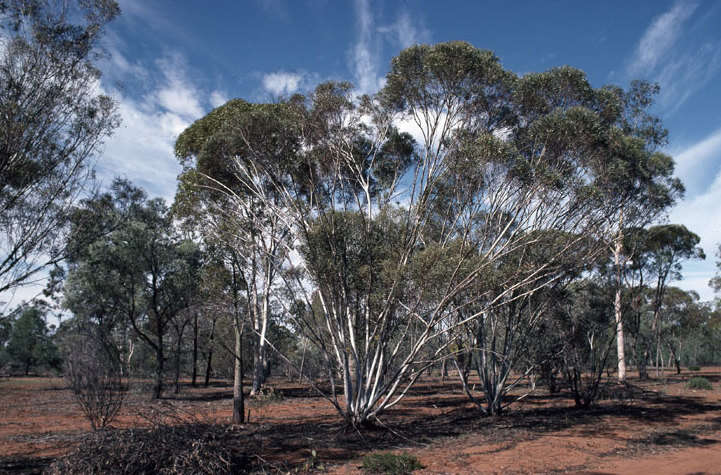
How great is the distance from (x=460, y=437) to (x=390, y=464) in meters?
4.38

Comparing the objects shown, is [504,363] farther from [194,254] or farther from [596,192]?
[194,254]

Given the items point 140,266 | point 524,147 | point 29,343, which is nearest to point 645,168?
point 524,147

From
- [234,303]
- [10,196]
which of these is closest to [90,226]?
[10,196]

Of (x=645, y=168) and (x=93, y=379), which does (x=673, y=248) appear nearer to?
(x=645, y=168)

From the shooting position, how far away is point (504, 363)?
47.5 feet

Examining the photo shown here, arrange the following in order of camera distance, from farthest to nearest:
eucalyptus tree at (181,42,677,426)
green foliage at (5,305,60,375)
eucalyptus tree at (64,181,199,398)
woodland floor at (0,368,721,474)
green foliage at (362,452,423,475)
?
green foliage at (5,305,60,375) < eucalyptus tree at (64,181,199,398) < eucalyptus tree at (181,42,677,426) < woodland floor at (0,368,721,474) < green foliage at (362,452,423,475)

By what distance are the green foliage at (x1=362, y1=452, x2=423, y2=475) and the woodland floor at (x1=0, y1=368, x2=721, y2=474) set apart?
0.30 m

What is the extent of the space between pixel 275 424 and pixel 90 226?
805cm

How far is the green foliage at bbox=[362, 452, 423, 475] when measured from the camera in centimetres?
788

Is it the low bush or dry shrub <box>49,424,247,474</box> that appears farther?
the low bush

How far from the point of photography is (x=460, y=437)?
1159 cm

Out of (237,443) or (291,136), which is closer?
(237,443)

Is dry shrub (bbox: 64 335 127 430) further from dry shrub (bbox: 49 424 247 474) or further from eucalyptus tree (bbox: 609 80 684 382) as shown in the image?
eucalyptus tree (bbox: 609 80 684 382)

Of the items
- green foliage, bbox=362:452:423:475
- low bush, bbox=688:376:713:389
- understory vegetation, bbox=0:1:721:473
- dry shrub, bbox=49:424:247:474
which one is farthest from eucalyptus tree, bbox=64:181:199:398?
low bush, bbox=688:376:713:389
